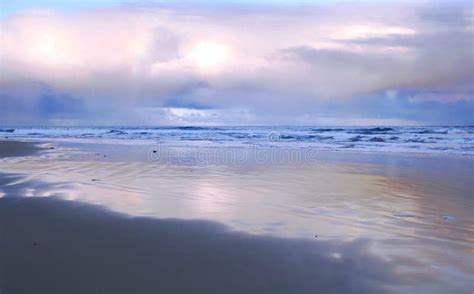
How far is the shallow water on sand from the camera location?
4367mm

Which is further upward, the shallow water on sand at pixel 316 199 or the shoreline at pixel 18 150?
the shoreline at pixel 18 150

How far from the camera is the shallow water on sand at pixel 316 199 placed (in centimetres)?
437

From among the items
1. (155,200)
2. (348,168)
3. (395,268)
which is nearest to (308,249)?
(395,268)

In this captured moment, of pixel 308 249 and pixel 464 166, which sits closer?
pixel 308 249

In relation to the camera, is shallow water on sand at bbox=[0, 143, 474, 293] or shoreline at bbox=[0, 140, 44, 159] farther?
shoreline at bbox=[0, 140, 44, 159]

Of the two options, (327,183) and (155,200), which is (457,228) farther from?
(155,200)

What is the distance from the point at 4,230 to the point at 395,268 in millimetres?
4512

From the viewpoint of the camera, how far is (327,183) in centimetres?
901

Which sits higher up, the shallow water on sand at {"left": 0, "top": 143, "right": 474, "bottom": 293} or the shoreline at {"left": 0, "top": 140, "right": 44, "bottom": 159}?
the shoreline at {"left": 0, "top": 140, "right": 44, "bottom": 159}

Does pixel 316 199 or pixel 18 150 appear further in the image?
pixel 18 150

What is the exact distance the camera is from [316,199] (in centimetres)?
714

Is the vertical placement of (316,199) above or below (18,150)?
below

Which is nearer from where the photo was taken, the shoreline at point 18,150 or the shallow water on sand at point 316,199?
the shallow water on sand at point 316,199

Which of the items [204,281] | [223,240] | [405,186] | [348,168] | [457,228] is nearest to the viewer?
[204,281]
